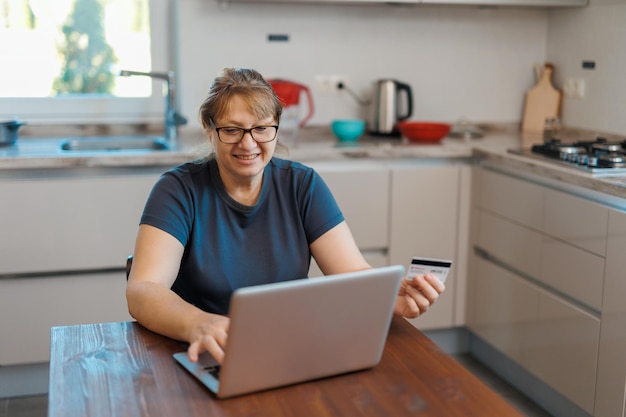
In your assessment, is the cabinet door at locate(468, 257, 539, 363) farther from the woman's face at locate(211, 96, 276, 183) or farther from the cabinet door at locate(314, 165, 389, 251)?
the woman's face at locate(211, 96, 276, 183)

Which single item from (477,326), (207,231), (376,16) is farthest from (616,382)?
(376,16)

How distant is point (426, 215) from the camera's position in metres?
3.19

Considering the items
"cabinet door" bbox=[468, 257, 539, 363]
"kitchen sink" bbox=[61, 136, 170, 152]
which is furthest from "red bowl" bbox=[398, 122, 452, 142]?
"kitchen sink" bbox=[61, 136, 170, 152]

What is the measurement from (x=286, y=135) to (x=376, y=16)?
664mm

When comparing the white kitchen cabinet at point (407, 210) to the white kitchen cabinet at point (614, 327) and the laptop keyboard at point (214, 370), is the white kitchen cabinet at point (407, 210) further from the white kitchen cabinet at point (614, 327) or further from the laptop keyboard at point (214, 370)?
the laptop keyboard at point (214, 370)

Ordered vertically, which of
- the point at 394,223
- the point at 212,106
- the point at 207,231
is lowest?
the point at 394,223

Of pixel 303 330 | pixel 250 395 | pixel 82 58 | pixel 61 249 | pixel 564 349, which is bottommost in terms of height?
pixel 564 349

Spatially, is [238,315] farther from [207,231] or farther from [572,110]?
[572,110]

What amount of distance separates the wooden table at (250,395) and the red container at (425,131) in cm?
193

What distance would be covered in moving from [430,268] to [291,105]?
1.99 meters

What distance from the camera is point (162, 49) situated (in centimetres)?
343

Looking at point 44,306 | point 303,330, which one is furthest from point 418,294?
point 44,306

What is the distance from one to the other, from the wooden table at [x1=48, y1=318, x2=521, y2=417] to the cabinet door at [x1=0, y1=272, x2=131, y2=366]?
1.49 m

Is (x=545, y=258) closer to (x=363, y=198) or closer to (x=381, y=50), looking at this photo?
(x=363, y=198)
